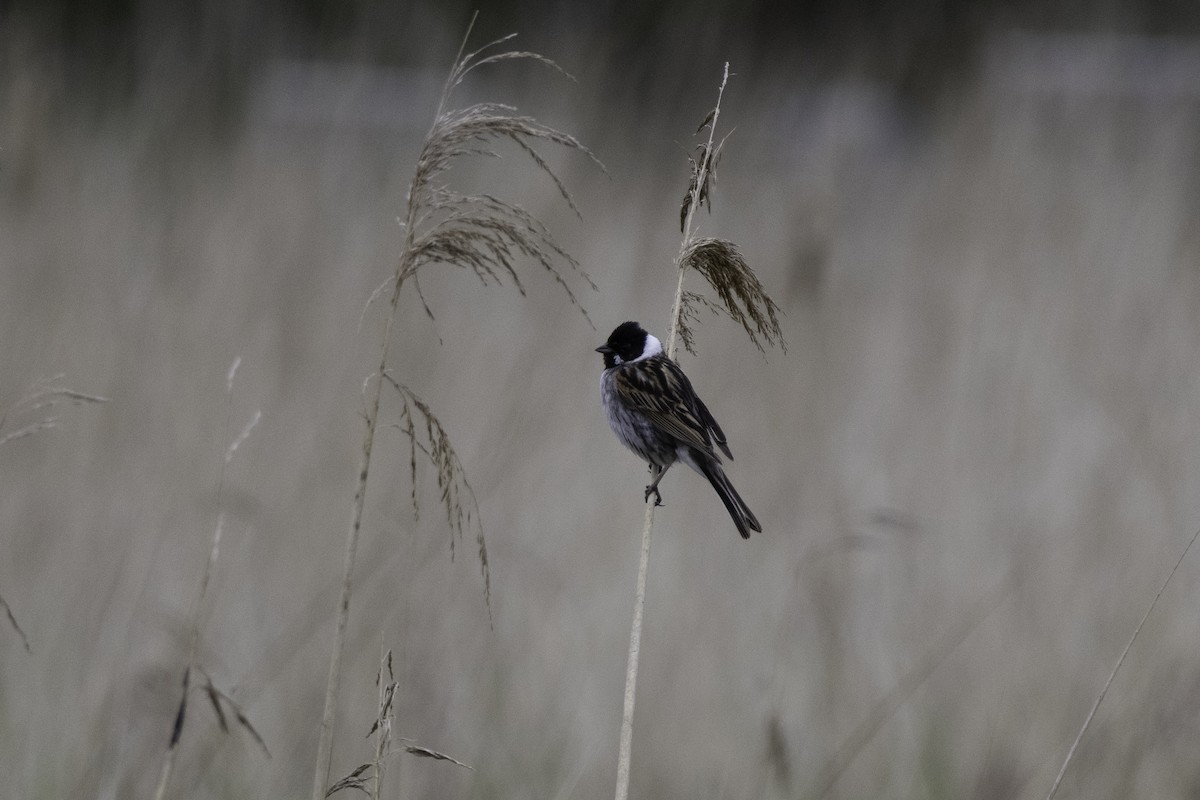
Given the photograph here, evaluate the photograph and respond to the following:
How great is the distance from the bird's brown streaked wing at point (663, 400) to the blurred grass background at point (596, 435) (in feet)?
1.20

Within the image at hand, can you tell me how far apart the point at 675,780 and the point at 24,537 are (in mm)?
1709

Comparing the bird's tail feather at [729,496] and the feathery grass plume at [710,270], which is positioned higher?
the feathery grass plume at [710,270]

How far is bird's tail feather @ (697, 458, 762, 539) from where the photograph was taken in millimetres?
1939

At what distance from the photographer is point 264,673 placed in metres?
2.69

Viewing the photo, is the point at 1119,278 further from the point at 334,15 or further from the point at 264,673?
the point at 264,673

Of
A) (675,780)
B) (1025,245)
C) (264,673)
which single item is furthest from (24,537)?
(1025,245)

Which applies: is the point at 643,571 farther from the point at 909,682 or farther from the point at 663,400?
the point at 909,682

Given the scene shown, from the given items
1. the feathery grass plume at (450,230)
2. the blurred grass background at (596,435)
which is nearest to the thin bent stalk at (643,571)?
the feathery grass plume at (450,230)

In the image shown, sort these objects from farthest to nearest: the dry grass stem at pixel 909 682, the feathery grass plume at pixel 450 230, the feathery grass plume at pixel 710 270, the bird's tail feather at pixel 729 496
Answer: the dry grass stem at pixel 909 682 → the bird's tail feather at pixel 729 496 → the feathery grass plume at pixel 710 270 → the feathery grass plume at pixel 450 230

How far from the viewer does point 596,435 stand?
3666 millimetres

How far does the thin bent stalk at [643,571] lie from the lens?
4.61 feet

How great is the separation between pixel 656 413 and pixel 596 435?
1.26 metres

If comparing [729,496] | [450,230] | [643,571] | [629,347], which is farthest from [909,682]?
[450,230]

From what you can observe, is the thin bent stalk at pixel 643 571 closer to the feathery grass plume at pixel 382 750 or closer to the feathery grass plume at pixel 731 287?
the feathery grass plume at pixel 731 287
